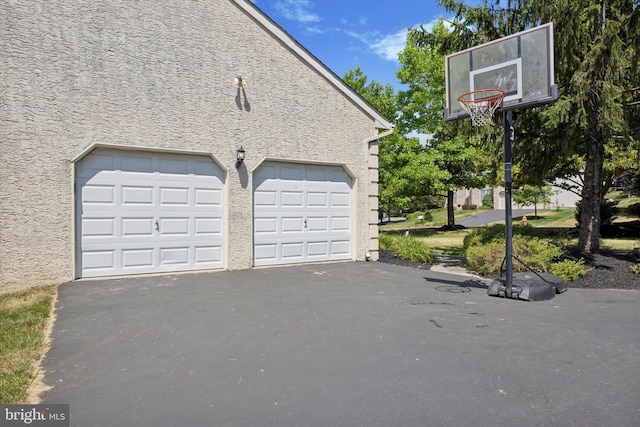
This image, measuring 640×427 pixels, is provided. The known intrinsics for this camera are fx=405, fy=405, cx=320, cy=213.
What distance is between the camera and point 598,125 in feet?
30.0

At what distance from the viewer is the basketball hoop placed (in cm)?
727

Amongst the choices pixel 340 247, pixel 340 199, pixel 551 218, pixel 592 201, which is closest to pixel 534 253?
pixel 592 201

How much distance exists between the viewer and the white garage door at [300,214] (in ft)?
32.5

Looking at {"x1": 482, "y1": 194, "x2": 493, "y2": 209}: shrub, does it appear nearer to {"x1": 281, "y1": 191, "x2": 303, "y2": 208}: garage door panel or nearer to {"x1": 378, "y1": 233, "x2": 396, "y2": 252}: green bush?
{"x1": 378, "y1": 233, "x2": 396, "y2": 252}: green bush

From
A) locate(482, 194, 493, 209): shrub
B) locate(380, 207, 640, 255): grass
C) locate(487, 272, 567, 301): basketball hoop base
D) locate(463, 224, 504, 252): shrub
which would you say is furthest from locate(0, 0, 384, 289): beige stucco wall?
locate(482, 194, 493, 209): shrub

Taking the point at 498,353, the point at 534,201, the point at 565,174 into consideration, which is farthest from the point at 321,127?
the point at 534,201

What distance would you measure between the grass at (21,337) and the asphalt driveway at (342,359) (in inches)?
6.6

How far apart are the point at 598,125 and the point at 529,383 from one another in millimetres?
8053

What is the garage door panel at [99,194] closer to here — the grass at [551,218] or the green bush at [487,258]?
the green bush at [487,258]

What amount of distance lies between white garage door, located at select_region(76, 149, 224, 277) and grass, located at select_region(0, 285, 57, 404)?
4.00 feet

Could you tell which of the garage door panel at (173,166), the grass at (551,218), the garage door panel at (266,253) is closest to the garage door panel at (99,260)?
the garage door panel at (173,166)

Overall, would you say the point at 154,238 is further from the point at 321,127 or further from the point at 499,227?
the point at 499,227

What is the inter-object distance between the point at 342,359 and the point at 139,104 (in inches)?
271

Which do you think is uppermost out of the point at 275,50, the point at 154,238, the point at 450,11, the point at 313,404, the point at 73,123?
the point at 450,11
